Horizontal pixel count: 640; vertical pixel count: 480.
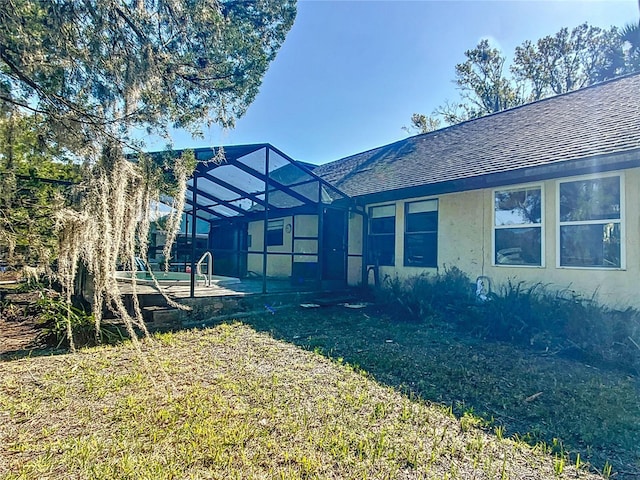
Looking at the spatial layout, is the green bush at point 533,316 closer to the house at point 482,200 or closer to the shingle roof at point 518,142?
the house at point 482,200

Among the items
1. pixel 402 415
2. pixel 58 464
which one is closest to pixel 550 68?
pixel 402 415

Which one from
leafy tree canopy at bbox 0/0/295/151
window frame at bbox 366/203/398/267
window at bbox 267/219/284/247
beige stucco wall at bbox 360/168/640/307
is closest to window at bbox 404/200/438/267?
beige stucco wall at bbox 360/168/640/307

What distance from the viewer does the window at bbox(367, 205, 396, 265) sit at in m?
9.18

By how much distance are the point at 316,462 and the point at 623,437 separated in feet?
7.79

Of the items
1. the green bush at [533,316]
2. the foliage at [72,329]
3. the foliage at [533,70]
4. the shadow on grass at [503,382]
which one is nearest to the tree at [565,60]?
the foliage at [533,70]

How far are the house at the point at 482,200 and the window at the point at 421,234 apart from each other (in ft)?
0.08

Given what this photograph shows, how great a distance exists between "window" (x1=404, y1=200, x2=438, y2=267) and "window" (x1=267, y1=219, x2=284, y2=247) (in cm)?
458

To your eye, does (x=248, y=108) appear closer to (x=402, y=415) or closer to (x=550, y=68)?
(x=402, y=415)

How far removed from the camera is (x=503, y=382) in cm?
388

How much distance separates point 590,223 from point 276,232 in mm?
8691

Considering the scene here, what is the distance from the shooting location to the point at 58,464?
7.52 feet

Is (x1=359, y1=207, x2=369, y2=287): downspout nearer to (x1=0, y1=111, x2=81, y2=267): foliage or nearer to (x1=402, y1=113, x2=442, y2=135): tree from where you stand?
(x1=0, y1=111, x2=81, y2=267): foliage

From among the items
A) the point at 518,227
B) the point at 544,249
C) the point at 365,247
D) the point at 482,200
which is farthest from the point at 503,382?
the point at 365,247

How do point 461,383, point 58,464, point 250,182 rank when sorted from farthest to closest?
point 250,182 → point 461,383 → point 58,464
